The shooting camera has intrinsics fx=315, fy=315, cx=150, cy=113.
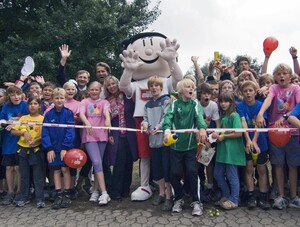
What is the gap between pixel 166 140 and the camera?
13.1 ft

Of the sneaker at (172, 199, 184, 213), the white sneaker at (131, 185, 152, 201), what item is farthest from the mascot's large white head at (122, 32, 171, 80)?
the sneaker at (172, 199, 184, 213)

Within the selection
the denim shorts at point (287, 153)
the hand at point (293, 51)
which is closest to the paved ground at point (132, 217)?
the denim shorts at point (287, 153)

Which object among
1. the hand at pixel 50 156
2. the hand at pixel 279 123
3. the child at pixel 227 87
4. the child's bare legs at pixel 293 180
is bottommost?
the child's bare legs at pixel 293 180

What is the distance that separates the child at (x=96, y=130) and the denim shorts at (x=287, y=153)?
2477mm

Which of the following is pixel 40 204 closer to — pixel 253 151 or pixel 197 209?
pixel 197 209

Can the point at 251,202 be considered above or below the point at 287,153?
below

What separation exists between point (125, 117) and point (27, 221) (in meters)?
2.08

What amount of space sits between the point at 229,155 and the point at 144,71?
6.28ft

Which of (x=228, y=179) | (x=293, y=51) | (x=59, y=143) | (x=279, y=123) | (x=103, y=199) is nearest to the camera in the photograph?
(x=279, y=123)

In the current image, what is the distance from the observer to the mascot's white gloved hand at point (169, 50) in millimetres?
4684

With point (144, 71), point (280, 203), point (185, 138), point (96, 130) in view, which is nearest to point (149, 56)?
point (144, 71)

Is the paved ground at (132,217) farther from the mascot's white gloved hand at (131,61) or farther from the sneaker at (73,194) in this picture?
the mascot's white gloved hand at (131,61)

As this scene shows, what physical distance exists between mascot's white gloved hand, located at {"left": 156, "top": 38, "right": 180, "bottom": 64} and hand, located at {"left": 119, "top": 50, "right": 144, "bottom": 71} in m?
0.36

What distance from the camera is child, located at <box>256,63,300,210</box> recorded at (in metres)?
4.38
